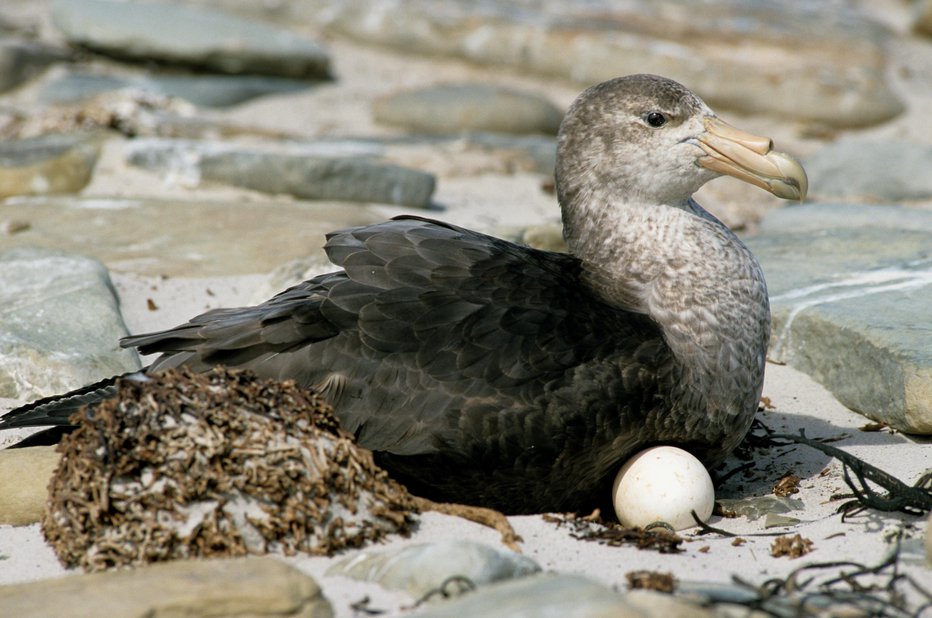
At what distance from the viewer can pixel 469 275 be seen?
4.23m

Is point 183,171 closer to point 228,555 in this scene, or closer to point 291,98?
point 291,98

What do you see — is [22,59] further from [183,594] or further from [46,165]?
[183,594]

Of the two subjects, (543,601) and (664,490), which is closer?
(543,601)

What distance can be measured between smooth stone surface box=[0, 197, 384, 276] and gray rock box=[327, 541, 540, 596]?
2815mm

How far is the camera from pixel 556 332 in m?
4.10

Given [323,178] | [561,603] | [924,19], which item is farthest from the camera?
[924,19]

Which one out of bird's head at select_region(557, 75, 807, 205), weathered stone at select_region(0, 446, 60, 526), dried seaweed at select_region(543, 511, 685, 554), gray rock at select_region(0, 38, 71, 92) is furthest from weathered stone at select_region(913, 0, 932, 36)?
weathered stone at select_region(0, 446, 60, 526)

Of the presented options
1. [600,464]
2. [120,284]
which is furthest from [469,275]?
[120,284]

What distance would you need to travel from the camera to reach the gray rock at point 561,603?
281 cm

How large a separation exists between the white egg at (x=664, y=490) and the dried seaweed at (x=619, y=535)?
6cm

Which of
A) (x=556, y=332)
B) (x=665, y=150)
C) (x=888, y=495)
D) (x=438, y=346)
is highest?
(x=665, y=150)

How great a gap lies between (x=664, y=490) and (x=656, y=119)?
4.63 ft

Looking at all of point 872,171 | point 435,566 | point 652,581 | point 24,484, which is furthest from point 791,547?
point 872,171

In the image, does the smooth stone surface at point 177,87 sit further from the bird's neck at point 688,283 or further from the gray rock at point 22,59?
the bird's neck at point 688,283
